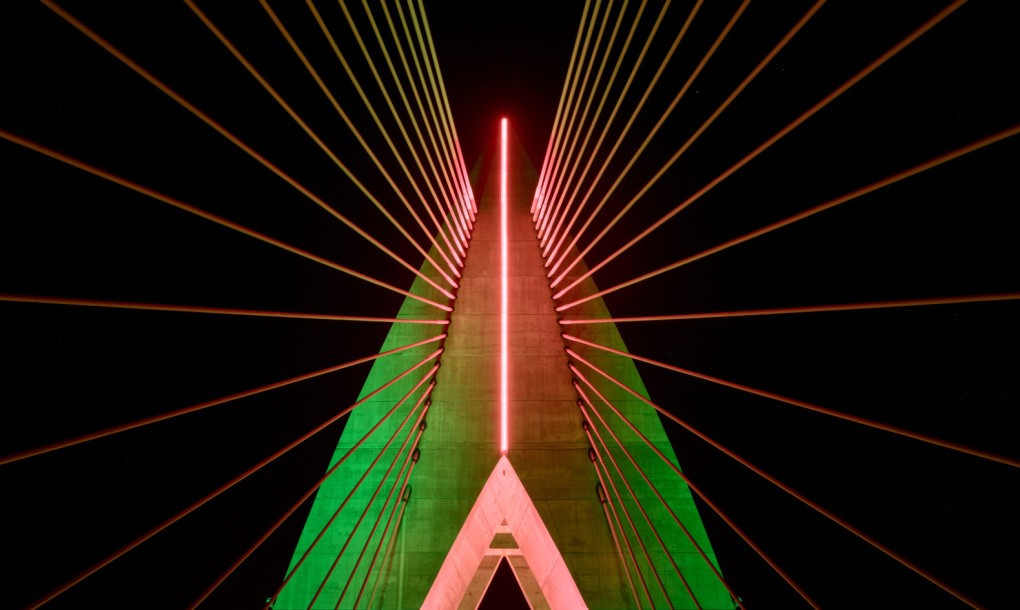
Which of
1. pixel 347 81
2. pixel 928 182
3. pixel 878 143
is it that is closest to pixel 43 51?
pixel 347 81

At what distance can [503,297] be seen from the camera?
219 inches

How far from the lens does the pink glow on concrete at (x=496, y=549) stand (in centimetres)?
509

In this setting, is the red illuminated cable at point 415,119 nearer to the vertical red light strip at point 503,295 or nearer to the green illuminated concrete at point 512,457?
the vertical red light strip at point 503,295

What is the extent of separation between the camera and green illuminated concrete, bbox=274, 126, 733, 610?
17.3 feet

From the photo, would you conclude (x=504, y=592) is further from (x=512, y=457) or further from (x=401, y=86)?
(x=401, y=86)

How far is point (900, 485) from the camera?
6.43m

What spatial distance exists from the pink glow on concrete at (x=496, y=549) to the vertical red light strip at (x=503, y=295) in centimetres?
44

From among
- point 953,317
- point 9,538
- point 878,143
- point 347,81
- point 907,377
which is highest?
point 347,81

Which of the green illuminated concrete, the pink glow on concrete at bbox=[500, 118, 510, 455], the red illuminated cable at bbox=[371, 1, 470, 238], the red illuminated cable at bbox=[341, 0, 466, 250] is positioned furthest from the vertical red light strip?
the red illuminated cable at bbox=[371, 1, 470, 238]

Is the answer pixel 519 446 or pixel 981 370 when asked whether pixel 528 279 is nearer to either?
pixel 519 446

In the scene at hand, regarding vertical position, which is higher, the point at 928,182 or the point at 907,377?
the point at 928,182

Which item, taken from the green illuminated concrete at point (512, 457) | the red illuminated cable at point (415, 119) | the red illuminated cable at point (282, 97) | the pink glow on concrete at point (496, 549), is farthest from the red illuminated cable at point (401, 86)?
the pink glow on concrete at point (496, 549)

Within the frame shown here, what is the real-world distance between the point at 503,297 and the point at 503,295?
0.08ft

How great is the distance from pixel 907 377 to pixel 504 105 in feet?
20.6
